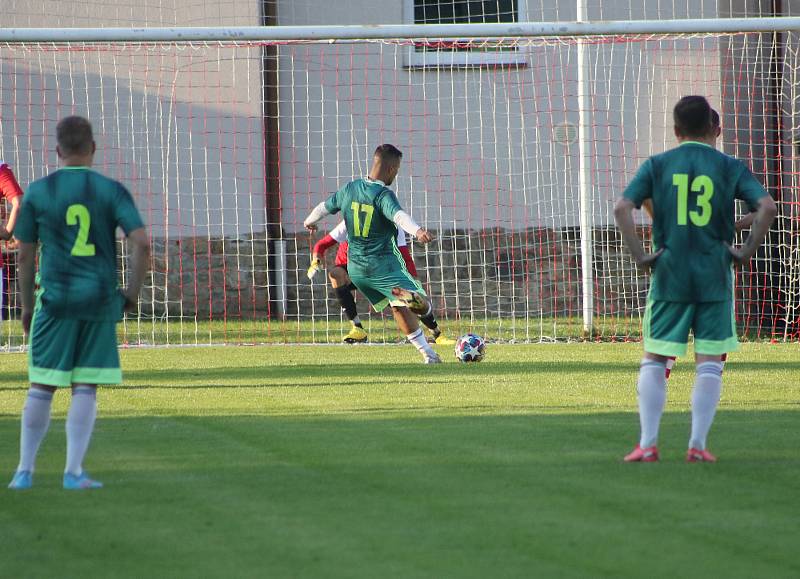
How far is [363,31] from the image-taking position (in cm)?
1238

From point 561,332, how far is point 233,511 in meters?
10.3

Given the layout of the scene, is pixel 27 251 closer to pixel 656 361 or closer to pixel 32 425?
pixel 32 425

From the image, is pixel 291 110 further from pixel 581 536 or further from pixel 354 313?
pixel 581 536

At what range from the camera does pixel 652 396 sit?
20.6 ft

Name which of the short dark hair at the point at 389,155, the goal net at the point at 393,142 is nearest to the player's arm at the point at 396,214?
the short dark hair at the point at 389,155

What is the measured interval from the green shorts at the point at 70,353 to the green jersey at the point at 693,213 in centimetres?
257

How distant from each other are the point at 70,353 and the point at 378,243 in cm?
592

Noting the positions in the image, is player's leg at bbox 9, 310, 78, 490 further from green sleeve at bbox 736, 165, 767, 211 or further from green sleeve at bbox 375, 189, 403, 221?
green sleeve at bbox 375, 189, 403, 221

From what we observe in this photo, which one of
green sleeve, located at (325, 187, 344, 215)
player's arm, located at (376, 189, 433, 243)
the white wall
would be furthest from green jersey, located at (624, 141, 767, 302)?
the white wall

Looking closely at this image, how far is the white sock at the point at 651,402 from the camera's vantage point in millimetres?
6281

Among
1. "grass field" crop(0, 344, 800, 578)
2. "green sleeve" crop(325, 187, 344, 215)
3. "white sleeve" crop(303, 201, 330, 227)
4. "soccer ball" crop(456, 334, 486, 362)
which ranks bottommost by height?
"grass field" crop(0, 344, 800, 578)

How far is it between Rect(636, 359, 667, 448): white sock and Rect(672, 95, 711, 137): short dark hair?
45.3 inches

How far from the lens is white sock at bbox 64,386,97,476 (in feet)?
18.8

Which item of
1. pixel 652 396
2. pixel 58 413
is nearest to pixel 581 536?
pixel 652 396
